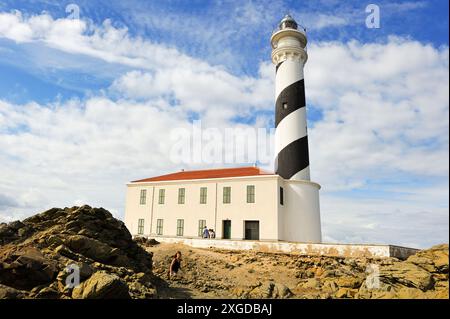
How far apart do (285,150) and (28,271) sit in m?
17.5

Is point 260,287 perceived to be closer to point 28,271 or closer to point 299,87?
point 28,271

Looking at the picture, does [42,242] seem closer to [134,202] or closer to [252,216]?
[252,216]

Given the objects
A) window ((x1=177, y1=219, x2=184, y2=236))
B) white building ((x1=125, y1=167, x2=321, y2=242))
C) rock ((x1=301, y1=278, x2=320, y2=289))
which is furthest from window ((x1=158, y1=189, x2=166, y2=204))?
rock ((x1=301, y1=278, x2=320, y2=289))

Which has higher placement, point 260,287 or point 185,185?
point 185,185

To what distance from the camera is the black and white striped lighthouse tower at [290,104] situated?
24.3 meters

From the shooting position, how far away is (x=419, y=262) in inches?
521

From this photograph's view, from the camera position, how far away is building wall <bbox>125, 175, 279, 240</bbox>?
2334 centimetres

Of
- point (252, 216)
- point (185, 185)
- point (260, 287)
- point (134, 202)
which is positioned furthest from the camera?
point (134, 202)

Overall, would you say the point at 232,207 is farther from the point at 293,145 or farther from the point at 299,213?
the point at 293,145

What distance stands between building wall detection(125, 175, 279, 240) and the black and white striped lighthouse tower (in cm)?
199

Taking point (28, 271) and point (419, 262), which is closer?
point (28, 271)
